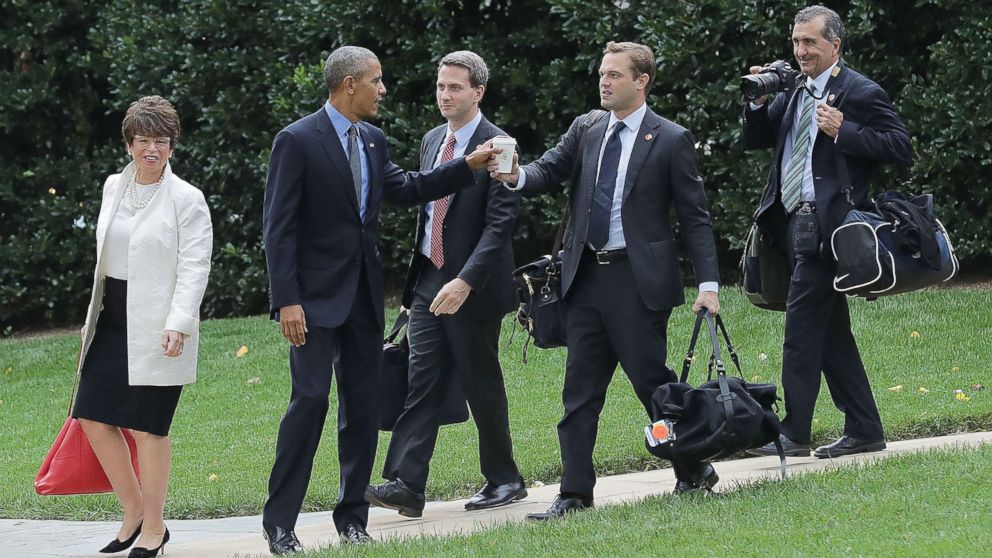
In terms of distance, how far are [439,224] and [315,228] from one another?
1006 mm

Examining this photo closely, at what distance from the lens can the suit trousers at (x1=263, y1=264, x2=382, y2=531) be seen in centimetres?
589

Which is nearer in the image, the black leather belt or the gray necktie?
the gray necktie

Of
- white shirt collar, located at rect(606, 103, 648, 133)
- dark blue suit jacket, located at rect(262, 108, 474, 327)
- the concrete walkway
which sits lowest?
the concrete walkway

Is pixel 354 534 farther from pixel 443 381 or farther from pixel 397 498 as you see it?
pixel 443 381

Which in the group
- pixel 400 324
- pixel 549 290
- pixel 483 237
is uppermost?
pixel 483 237

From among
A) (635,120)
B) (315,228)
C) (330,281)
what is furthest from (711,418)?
(315,228)

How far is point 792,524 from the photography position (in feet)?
17.5

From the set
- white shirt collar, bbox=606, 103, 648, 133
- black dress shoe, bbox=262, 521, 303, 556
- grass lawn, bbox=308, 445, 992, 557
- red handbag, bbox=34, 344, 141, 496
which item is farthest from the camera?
white shirt collar, bbox=606, 103, 648, 133

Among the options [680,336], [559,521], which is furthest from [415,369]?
[680,336]

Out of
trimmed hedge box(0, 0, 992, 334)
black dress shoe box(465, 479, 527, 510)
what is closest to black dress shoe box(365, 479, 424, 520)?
black dress shoe box(465, 479, 527, 510)

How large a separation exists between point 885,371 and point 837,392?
2.56 meters

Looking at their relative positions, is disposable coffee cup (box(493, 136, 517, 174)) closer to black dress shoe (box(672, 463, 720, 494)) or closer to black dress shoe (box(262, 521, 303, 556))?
black dress shoe (box(672, 463, 720, 494))

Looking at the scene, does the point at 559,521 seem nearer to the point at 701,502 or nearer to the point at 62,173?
the point at 701,502

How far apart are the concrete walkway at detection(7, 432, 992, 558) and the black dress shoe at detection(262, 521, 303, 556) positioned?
0.29 feet
